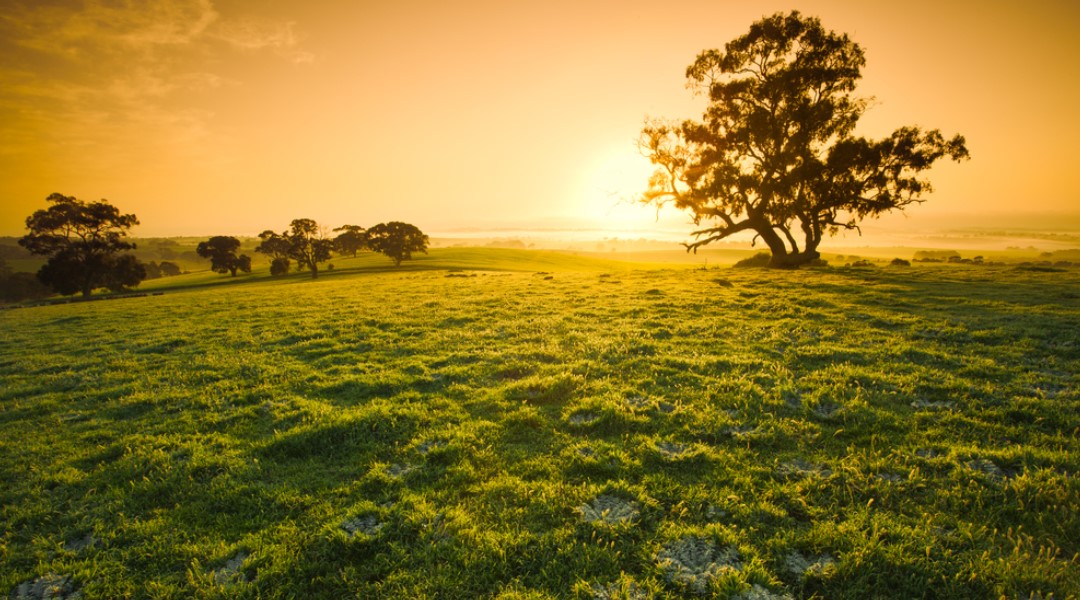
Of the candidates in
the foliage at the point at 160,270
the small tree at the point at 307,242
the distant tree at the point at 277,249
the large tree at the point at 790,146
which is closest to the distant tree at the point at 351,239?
the distant tree at the point at 277,249

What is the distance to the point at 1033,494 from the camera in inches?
236

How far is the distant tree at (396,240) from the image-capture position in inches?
3388

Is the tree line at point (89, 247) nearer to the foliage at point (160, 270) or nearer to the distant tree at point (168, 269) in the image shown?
the foliage at point (160, 270)

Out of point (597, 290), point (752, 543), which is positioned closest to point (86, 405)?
point (752, 543)

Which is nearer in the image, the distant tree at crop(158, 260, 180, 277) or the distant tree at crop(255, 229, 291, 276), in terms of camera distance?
the distant tree at crop(255, 229, 291, 276)

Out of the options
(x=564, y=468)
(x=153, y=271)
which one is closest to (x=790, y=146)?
(x=564, y=468)

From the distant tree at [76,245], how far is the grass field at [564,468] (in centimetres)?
6857

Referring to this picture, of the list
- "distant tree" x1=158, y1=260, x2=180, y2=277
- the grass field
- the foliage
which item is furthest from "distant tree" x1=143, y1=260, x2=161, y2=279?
the grass field

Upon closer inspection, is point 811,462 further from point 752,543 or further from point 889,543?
point 752,543

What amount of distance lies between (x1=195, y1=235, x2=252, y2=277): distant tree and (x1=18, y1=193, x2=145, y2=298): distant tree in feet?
76.3

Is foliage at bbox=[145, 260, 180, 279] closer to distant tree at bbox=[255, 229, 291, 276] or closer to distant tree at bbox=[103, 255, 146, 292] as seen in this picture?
distant tree at bbox=[255, 229, 291, 276]

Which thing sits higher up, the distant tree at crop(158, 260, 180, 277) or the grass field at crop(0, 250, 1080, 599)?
the distant tree at crop(158, 260, 180, 277)

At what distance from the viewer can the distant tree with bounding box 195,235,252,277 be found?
304ft

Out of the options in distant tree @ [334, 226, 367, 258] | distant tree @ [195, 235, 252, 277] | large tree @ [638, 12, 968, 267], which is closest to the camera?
large tree @ [638, 12, 968, 267]
